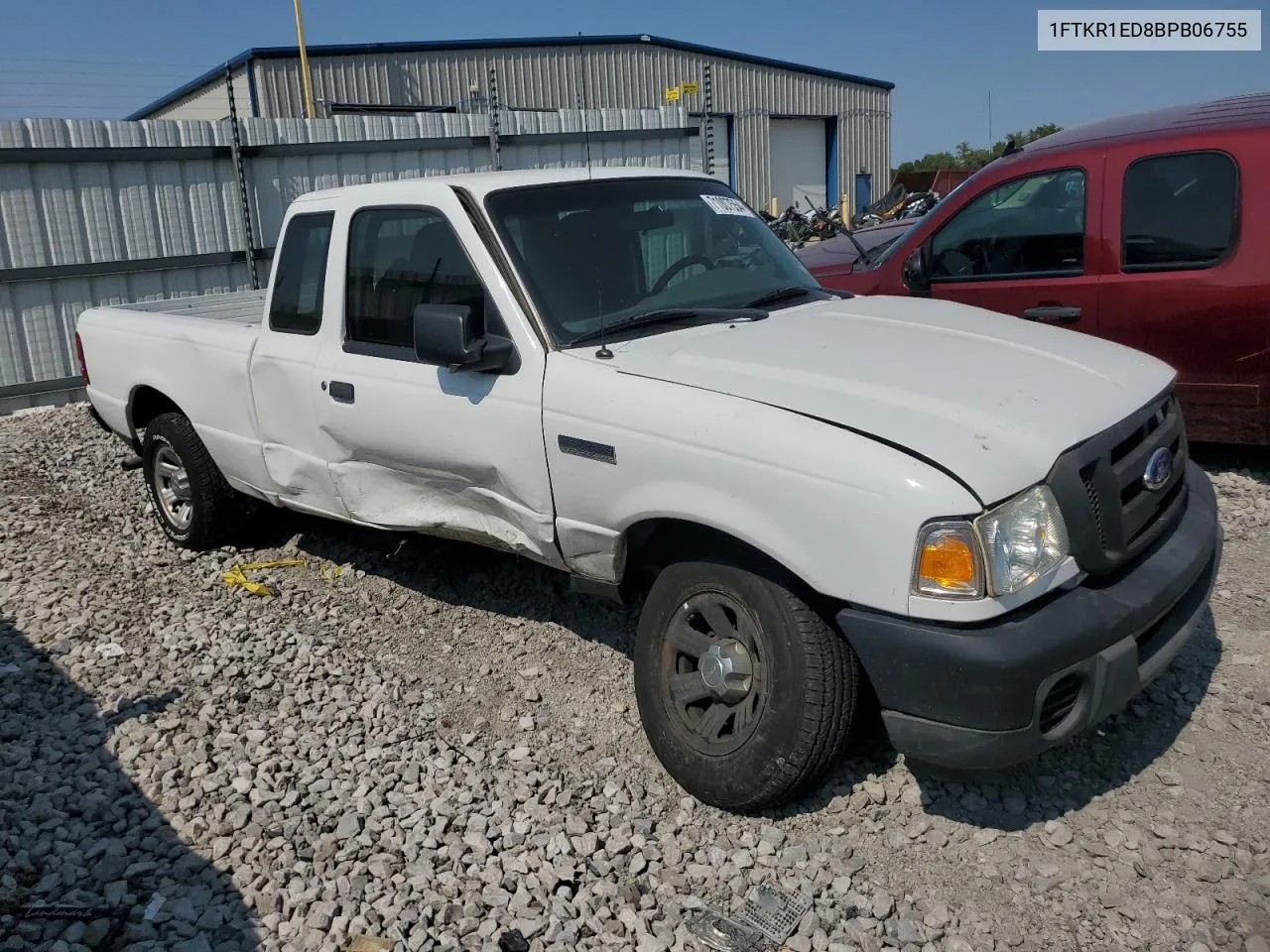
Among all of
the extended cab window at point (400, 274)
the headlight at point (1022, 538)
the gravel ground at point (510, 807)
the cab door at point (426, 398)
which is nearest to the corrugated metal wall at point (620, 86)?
the extended cab window at point (400, 274)

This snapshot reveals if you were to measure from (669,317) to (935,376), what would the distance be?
1.03 meters

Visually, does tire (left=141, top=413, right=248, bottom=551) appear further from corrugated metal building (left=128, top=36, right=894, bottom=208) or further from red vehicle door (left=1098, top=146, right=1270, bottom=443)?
corrugated metal building (left=128, top=36, right=894, bottom=208)

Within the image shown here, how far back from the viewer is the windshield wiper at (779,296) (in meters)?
4.18

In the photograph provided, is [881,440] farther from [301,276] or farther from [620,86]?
[620,86]

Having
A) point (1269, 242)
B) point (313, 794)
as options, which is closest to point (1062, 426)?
point (313, 794)

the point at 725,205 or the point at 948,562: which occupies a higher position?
the point at 725,205

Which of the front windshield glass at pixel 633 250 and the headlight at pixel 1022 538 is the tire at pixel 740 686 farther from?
the front windshield glass at pixel 633 250

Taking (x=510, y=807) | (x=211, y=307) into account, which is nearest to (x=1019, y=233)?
(x=510, y=807)

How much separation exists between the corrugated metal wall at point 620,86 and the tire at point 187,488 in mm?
17528

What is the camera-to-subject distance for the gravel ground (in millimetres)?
2961

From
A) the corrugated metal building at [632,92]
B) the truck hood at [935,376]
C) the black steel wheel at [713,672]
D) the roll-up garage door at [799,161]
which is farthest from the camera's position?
the roll-up garage door at [799,161]


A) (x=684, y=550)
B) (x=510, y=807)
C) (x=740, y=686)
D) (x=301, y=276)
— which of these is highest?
(x=301, y=276)

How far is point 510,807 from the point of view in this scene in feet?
11.4

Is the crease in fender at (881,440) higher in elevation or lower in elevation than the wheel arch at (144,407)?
higher
